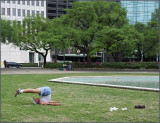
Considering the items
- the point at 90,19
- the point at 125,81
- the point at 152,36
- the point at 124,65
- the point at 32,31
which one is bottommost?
the point at 125,81

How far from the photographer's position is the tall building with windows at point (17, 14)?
76250 mm

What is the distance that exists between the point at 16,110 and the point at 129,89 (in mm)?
7504

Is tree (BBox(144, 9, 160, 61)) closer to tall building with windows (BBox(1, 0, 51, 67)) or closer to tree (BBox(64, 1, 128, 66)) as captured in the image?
tree (BBox(64, 1, 128, 66))

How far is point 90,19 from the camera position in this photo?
4050 centimetres

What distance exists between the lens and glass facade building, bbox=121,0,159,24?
78938 millimetres

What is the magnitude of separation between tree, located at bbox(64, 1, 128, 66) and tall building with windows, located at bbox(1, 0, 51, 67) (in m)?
35.5

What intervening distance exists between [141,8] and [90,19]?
144 feet

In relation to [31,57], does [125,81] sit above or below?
below

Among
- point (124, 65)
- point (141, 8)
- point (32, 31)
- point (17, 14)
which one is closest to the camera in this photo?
point (124, 65)

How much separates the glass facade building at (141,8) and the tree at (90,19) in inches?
1535

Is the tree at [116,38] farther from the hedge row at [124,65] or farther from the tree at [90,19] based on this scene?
the hedge row at [124,65]

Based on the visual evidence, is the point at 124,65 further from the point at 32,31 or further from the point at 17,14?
the point at 17,14

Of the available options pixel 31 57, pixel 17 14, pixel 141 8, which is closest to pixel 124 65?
pixel 141 8

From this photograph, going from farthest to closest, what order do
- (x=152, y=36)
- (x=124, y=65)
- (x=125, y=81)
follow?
(x=152, y=36) → (x=124, y=65) → (x=125, y=81)
